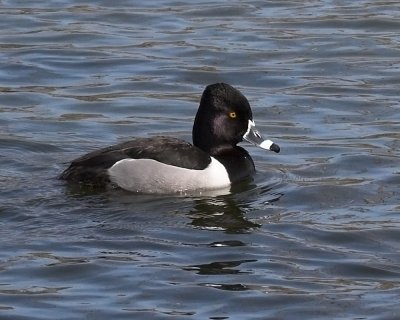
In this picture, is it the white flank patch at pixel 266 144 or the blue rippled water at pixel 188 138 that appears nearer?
the blue rippled water at pixel 188 138

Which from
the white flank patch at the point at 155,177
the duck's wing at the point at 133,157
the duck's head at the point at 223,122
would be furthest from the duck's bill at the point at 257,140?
the white flank patch at the point at 155,177

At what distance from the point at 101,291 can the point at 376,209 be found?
9.68ft

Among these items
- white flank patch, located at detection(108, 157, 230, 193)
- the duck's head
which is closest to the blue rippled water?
white flank patch, located at detection(108, 157, 230, 193)

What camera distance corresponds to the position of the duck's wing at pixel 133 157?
12.1 m

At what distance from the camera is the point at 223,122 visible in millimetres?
12688

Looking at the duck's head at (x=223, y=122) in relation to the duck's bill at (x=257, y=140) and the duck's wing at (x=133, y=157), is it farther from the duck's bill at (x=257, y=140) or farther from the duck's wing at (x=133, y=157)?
the duck's wing at (x=133, y=157)

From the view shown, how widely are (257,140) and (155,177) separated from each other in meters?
1.14

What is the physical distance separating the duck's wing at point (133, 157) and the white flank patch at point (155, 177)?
47 millimetres

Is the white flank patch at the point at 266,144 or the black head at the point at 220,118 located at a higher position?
the black head at the point at 220,118

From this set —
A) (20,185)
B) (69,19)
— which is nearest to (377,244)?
(20,185)

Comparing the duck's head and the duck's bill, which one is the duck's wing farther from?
the duck's bill

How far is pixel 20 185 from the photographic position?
12109 mm

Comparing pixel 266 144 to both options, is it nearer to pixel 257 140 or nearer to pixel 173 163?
pixel 257 140

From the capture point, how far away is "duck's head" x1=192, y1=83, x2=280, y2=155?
12.6 m
